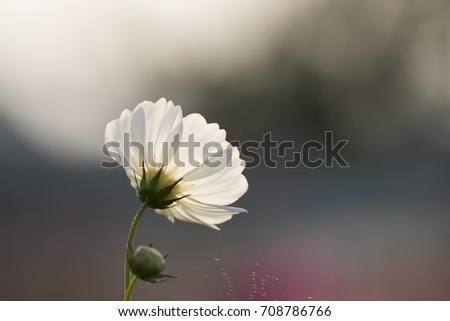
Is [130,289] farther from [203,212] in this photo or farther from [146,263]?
[203,212]

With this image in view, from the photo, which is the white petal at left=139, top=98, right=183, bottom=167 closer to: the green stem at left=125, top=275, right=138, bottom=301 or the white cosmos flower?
the white cosmos flower

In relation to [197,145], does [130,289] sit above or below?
below

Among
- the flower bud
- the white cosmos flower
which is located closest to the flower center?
the white cosmos flower

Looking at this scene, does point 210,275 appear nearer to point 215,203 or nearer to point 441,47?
point 215,203

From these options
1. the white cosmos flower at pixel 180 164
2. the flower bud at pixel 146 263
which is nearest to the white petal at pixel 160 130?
the white cosmos flower at pixel 180 164

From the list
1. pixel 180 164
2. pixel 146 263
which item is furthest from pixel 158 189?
pixel 146 263
